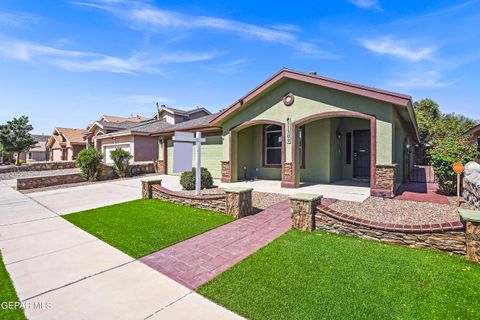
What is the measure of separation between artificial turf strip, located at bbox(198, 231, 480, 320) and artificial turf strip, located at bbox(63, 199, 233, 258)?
185 cm

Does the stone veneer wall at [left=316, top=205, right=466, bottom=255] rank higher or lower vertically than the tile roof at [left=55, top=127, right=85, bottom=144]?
lower

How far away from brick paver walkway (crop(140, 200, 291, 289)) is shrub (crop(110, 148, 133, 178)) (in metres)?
11.9

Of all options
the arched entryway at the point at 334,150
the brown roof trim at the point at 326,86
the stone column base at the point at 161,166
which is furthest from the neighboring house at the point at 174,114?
the arched entryway at the point at 334,150

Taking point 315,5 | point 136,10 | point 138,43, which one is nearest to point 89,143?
point 138,43

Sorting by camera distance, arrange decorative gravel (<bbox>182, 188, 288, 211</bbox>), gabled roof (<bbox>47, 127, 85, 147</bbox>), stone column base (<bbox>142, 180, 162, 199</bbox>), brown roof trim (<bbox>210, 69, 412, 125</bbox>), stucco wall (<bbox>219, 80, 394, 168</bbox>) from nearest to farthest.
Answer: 1. decorative gravel (<bbox>182, 188, 288, 211</bbox>)
2. brown roof trim (<bbox>210, 69, 412, 125</bbox>)
3. stucco wall (<bbox>219, 80, 394, 168</bbox>)
4. stone column base (<bbox>142, 180, 162, 199</bbox>)
5. gabled roof (<bbox>47, 127, 85, 147</bbox>)

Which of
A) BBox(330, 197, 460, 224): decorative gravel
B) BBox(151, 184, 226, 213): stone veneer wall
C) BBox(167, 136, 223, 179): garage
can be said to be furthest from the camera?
BBox(167, 136, 223, 179): garage

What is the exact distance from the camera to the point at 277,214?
6.45 m

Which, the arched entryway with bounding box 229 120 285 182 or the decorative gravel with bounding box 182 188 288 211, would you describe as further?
the arched entryway with bounding box 229 120 285 182

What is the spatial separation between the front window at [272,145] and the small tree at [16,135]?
3079 cm

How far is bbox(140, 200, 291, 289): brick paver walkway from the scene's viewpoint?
3.57 metres

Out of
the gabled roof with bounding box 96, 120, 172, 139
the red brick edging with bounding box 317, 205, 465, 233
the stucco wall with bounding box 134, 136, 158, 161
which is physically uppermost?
the gabled roof with bounding box 96, 120, 172, 139

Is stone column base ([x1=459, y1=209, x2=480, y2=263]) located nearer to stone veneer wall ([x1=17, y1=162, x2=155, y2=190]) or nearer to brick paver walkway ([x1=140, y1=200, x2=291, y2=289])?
brick paver walkway ([x1=140, y1=200, x2=291, y2=289])

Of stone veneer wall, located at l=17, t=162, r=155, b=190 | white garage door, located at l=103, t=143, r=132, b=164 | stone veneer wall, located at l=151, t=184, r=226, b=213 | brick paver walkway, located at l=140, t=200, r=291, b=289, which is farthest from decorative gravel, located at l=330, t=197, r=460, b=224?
white garage door, located at l=103, t=143, r=132, b=164

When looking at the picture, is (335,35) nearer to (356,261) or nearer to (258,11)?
(258,11)
